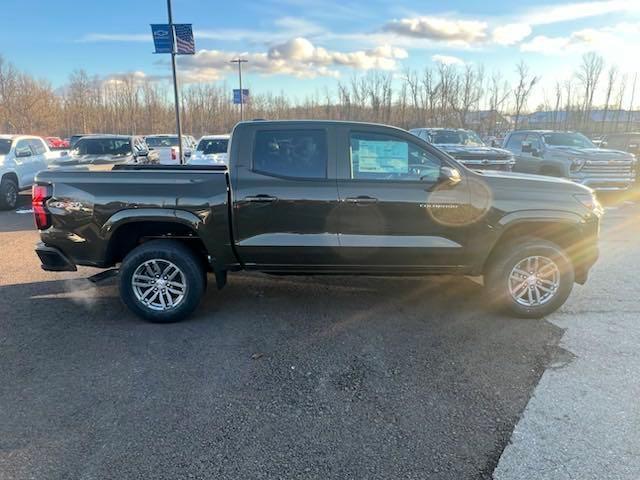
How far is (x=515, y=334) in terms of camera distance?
4.44 m

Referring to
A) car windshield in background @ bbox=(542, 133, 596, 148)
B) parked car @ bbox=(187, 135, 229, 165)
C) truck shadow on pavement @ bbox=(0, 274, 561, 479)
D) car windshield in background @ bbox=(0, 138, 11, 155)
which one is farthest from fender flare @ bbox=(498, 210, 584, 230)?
car windshield in background @ bbox=(0, 138, 11, 155)

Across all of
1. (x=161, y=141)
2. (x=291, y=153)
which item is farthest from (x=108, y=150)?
(x=291, y=153)

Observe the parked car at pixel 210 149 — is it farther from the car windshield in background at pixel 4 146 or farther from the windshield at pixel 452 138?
the windshield at pixel 452 138

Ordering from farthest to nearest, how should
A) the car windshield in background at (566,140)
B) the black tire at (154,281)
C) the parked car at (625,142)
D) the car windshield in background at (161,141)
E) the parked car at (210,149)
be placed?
the car windshield in background at (161,141) → the parked car at (625,142) → the parked car at (210,149) → the car windshield in background at (566,140) → the black tire at (154,281)

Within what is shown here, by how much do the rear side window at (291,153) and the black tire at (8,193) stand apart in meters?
9.94

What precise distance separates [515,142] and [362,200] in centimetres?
1261

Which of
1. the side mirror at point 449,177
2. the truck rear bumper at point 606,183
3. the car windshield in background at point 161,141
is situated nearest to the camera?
the side mirror at point 449,177

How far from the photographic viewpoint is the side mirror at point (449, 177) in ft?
14.6

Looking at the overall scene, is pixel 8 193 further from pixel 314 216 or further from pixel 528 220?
pixel 528 220

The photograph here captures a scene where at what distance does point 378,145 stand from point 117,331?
10.3ft

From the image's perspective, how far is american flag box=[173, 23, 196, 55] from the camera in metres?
12.6

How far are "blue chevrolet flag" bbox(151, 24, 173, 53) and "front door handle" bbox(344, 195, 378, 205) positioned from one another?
10.3m

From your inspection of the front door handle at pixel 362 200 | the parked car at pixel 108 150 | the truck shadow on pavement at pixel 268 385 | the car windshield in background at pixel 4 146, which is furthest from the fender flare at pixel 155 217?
the car windshield in background at pixel 4 146

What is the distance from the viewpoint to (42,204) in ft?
14.9
